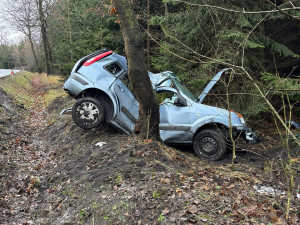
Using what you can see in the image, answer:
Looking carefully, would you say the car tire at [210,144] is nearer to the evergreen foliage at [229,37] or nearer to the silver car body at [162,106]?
the silver car body at [162,106]

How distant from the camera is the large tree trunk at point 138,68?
245 inches

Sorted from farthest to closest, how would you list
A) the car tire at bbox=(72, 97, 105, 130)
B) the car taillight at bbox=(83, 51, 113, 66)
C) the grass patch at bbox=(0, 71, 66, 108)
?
the grass patch at bbox=(0, 71, 66, 108) < the car taillight at bbox=(83, 51, 113, 66) < the car tire at bbox=(72, 97, 105, 130)

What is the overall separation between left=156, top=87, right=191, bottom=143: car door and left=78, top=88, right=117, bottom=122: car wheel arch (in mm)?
1386

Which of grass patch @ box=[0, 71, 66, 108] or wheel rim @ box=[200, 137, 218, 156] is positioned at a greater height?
grass patch @ box=[0, 71, 66, 108]

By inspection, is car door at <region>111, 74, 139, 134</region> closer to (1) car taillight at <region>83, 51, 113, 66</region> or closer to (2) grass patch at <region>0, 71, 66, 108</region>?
(1) car taillight at <region>83, 51, 113, 66</region>

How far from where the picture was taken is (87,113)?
7.62 m

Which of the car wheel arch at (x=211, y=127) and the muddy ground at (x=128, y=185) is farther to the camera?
the car wheel arch at (x=211, y=127)

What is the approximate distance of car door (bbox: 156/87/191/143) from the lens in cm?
728

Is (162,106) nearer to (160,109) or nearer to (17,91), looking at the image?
(160,109)

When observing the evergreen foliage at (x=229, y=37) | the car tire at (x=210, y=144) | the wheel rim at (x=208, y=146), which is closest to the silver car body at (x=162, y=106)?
the car tire at (x=210, y=144)

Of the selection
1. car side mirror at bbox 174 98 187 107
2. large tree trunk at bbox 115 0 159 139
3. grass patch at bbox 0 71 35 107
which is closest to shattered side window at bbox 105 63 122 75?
large tree trunk at bbox 115 0 159 139

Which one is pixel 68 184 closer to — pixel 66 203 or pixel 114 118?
pixel 66 203

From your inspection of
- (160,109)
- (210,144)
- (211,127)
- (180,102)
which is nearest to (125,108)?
(160,109)

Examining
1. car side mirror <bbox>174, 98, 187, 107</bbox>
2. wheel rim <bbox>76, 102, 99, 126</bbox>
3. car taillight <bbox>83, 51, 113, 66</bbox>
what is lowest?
wheel rim <bbox>76, 102, 99, 126</bbox>
